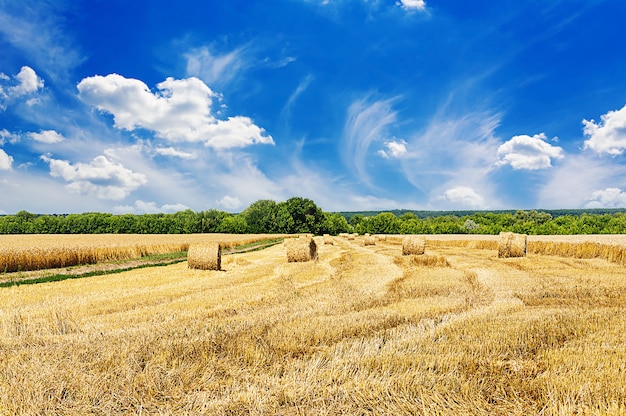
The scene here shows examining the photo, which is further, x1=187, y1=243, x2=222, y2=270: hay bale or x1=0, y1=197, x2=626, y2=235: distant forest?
x1=0, y1=197, x2=626, y2=235: distant forest

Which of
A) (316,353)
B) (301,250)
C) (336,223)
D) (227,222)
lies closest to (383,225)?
(336,223)

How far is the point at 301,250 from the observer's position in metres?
19.4

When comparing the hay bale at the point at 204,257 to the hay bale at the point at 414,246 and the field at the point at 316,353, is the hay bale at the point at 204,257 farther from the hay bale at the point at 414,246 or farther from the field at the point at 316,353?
the hay bale at the point at 414,246

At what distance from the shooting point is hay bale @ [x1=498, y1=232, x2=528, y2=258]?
68.4 ft

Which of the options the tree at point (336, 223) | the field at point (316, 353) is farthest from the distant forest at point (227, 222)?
the field at point (316, 353)

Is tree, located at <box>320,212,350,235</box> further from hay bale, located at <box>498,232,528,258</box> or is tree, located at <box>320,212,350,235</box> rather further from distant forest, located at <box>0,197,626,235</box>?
hay bale, located at <box>498,232,528,258</box>

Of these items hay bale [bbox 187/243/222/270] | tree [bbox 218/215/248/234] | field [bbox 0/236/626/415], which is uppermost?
tree [bbox 218/215/248/234]

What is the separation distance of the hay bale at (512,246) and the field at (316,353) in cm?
1189

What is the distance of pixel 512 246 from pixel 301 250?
38.4 feet

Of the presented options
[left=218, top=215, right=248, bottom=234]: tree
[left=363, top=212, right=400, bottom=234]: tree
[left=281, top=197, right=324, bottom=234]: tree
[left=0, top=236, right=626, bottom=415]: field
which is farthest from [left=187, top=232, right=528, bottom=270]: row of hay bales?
[left=363, top=212, right=400, bottom=234]: tree

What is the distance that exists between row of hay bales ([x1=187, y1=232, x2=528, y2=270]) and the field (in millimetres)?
7001

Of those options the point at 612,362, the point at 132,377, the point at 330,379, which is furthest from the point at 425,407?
the point at 132,377

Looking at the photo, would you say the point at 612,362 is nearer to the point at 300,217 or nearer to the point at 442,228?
the point at 442,228

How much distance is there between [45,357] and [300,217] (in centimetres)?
10194
